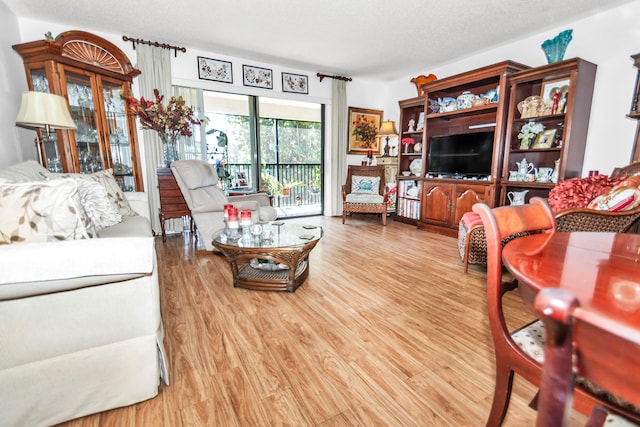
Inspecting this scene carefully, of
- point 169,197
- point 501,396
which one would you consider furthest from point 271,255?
point 169,197

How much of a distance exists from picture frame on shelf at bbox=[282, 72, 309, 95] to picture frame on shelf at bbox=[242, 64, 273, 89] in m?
0.24

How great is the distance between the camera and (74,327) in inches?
42.2

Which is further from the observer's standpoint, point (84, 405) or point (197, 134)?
point (197, 134)

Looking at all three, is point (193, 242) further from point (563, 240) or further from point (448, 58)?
point (448, 58)

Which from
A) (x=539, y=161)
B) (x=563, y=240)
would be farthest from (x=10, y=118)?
(x=539, y=161)

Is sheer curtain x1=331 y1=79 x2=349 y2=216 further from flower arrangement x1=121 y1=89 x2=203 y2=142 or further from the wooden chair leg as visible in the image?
the wooden chair leg

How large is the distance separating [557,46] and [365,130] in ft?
9.95

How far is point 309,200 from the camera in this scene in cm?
695

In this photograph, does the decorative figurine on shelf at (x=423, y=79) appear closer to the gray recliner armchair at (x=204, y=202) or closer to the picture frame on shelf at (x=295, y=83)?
the picture frame on shelf at (x=295, y=83)

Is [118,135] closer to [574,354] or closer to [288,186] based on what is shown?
[288,186]

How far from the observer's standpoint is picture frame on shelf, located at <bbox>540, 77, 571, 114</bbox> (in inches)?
118

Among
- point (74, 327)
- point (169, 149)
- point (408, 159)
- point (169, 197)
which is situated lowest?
point (74, 327)

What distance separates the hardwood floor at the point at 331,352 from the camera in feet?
3.84

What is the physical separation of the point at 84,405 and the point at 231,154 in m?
4.97
